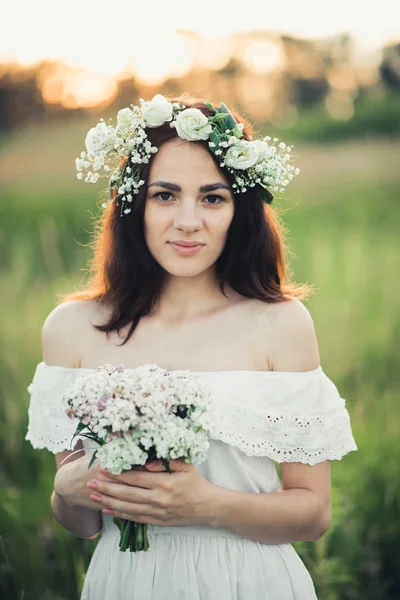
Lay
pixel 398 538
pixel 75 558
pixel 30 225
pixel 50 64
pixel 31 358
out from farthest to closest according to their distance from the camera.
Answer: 1. pixel 30 225
2. pixel 50 64
3. pixel 31 358
4. pixel 398 538
5. pixel 75 558

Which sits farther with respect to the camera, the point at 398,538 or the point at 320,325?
the point at 320,325

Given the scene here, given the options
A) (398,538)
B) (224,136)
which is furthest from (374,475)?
(224,136)

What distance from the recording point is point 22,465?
4586 millimetres

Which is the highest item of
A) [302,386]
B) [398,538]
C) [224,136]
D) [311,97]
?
[311,97]

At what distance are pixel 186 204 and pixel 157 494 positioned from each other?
1054 millimetres

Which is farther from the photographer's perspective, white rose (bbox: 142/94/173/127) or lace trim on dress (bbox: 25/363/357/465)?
white rose (bbox: 142/94/173/127)

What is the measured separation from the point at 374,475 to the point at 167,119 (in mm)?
2786

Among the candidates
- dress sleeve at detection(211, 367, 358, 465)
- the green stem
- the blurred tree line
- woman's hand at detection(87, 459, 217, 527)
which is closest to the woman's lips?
dress sleeve at detection(211, 367, 358, 465)

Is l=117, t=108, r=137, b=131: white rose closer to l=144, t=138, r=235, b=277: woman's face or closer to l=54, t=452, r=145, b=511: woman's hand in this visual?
l=144, t=138, r=235, b=277: woman's face

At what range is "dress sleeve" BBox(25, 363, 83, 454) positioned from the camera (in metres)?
2.87

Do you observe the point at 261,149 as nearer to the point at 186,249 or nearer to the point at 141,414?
the point at 186,249

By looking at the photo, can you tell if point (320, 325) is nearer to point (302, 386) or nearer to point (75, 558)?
Result: point (75, 558)

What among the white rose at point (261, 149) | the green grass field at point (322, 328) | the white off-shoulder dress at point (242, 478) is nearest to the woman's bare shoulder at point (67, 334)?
the green grass field at point (322, 328)

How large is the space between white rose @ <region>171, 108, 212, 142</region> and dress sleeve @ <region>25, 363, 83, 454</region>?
3.40 feet
